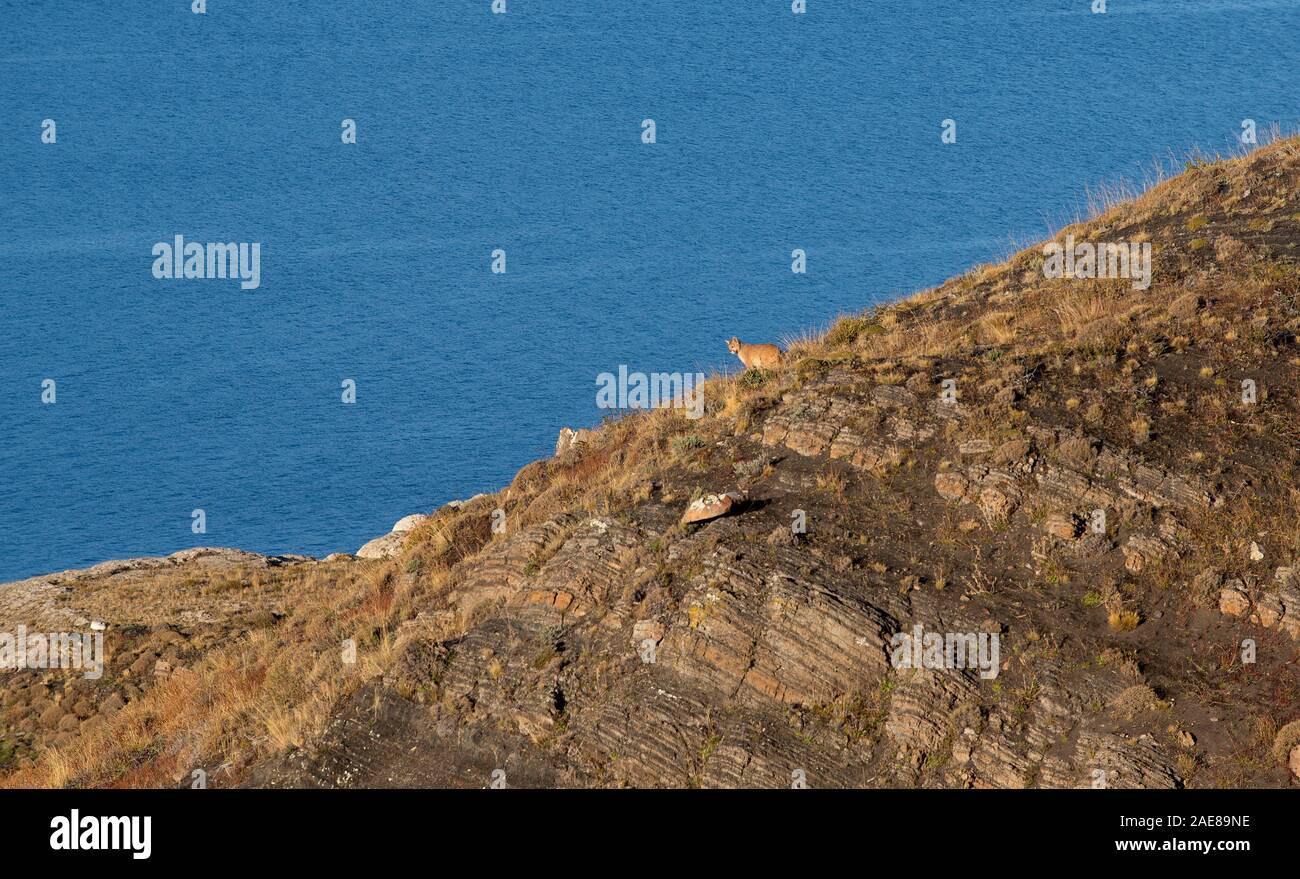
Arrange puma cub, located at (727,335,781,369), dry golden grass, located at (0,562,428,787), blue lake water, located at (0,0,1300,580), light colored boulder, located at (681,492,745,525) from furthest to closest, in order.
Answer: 1. blue lake water, located at (0,0,1300,580)
2. puma cub, located at (727,335,781,369)
3. dry golden grass, located at (0,562,428,787)
4. light colored boulder, located at (681,492,745,525)

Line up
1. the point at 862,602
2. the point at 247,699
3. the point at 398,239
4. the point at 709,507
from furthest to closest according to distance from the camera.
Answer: the point at 398,239 → the point at 247,699 → the point at 709,507 → the point at 862,602

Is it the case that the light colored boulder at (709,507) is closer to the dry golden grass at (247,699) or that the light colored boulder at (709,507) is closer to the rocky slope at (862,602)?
the rocky slope at (862,602)

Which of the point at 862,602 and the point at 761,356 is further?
the point at 761,356

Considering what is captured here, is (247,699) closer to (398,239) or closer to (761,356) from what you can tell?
(761,356)

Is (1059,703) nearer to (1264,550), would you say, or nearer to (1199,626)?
(1199,626)

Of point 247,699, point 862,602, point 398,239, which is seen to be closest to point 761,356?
point 862,602

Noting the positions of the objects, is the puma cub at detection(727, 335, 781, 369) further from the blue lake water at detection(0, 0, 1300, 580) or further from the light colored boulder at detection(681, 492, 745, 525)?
the blue lake water at detection(0, 0, 1300, 580)

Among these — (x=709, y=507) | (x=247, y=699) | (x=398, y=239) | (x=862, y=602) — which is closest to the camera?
(x=862, y=602)

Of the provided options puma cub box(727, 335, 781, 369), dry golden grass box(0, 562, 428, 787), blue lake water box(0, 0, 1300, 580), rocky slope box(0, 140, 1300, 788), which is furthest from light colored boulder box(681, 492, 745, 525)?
blue lake water box(0, 0, 1300, 580)
